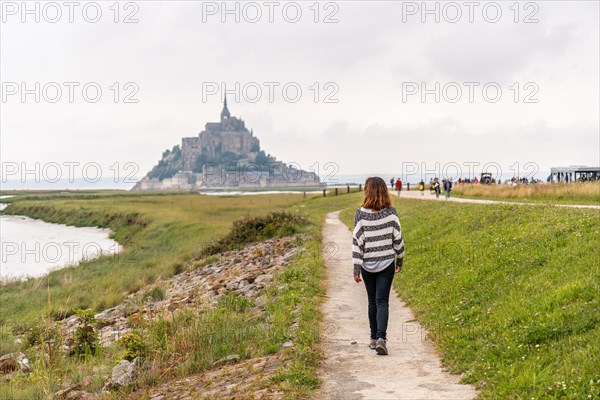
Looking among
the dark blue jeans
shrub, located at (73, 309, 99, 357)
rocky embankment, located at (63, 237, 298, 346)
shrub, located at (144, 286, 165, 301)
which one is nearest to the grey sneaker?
the dark blue jeans

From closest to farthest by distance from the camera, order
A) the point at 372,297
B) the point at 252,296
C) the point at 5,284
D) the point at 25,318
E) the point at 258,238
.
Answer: the point at 372,297
the point at 252,296
the point at 25,318
the point at 5,284
the point at 258,238

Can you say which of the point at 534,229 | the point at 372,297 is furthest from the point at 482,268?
the point at 372,297

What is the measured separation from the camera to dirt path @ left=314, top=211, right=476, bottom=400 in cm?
734

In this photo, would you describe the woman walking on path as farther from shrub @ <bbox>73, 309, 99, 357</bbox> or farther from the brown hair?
shrub @ <bbox>73, 309, 99, 357</bbox>

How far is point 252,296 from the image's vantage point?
639 inches

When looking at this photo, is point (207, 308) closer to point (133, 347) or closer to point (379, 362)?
point (133, 347)

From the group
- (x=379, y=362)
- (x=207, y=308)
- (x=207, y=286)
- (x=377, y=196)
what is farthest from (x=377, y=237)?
(x=207, y=286)

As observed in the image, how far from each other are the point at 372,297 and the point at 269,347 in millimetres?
1904

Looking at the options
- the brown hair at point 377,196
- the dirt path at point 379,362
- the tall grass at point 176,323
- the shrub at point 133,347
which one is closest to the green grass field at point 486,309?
the tall grass at point 176,323

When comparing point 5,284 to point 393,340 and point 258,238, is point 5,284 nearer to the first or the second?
point 258,238

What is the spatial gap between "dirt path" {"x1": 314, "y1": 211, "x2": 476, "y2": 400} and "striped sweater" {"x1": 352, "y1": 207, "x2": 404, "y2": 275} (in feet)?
4.69

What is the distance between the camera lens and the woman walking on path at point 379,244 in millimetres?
9031

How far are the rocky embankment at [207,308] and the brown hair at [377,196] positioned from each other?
9.05 ft

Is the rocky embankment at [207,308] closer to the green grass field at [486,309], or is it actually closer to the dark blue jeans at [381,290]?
the green grass field at [486,309]
